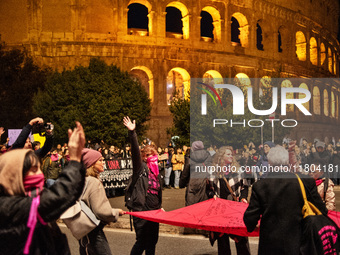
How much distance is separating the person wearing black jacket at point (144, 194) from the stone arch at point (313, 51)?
51.0 metres

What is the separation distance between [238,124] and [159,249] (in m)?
23.3

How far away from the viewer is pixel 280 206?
4.19 m

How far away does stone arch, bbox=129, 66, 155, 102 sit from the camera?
40375mm

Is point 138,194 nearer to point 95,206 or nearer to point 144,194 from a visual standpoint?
point 144,194

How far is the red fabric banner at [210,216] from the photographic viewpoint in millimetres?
5877

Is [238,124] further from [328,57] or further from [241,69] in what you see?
[328,57]

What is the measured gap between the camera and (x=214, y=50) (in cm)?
4250

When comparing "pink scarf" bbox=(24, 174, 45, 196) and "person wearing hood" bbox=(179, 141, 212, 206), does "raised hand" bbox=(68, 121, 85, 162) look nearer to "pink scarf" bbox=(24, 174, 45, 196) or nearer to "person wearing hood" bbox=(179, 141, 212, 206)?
"pink scarf" bbox=(24, 174, 45, 196)

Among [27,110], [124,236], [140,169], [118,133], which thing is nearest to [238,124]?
[118,133]

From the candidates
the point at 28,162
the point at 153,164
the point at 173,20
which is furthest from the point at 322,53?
the point at 28,162

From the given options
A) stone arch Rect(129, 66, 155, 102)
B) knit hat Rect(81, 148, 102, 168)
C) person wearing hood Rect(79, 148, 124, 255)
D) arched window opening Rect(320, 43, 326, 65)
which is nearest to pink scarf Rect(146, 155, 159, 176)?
person wearing hood Rect(79, 148, 124, 255)

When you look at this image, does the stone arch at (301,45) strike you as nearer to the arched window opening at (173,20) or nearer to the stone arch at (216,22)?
the stone arch at (216,22)

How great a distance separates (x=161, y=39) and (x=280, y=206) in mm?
37171

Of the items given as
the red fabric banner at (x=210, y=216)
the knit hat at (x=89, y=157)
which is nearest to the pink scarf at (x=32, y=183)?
the knit hat at (x=89, y=157)
